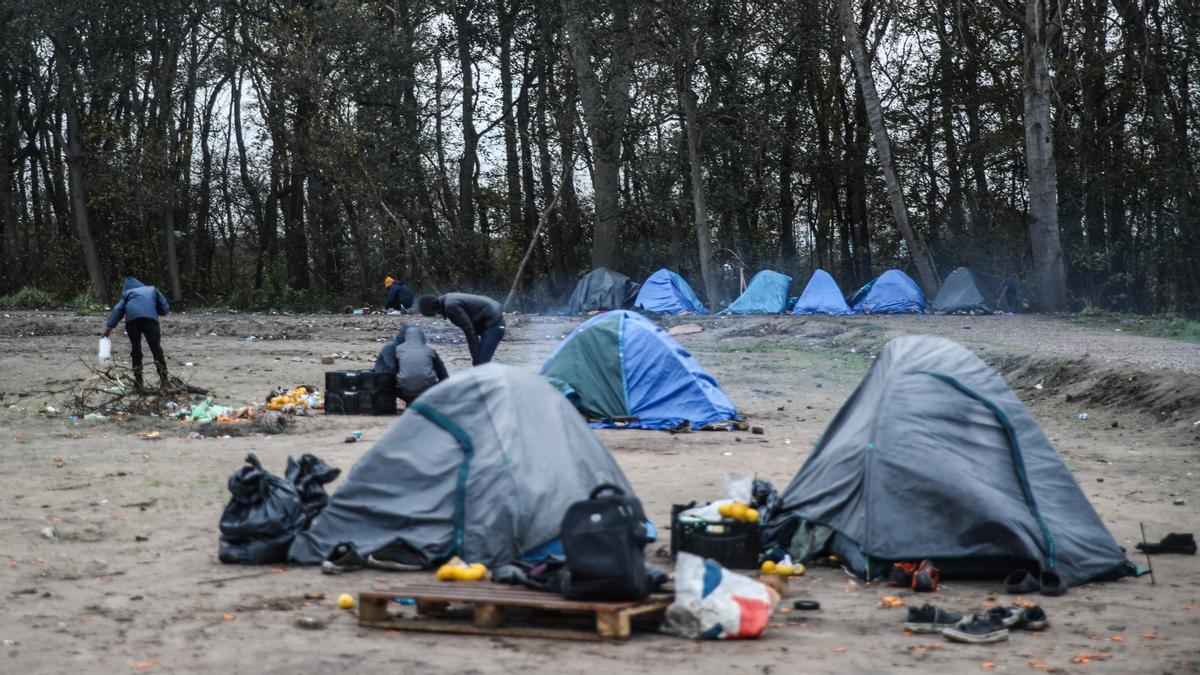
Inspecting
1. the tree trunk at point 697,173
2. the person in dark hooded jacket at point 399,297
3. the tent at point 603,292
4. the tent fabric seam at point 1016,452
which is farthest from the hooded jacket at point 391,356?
the tree trunk at point 697,173

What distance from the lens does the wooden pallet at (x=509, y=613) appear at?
6.32 metres

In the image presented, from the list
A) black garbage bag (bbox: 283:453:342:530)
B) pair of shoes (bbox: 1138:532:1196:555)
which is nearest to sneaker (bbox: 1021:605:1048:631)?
pair of shoes (bbox: 1138:532:1196:555)

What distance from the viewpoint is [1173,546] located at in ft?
27.3

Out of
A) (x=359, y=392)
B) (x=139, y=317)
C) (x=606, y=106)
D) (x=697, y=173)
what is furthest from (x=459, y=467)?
(x=606, y=106)

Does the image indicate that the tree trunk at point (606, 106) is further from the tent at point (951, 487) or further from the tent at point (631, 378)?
the tent at point (951, 487)

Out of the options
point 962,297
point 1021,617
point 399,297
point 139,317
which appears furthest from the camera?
point 399,297

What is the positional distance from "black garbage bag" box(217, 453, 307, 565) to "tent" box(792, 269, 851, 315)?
83.6ft

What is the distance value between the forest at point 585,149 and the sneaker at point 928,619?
24352 mm

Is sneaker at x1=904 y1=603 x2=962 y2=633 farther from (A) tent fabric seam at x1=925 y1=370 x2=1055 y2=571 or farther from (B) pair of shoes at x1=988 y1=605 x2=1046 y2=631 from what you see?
(A) tent fabric seam at x1=925 y1=370 x2=1055 y2=571

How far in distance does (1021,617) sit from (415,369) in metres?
10.1

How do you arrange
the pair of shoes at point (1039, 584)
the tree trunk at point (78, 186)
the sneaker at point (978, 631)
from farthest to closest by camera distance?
the tree trunk at point (78, 186)
the pair of shoes at point (1039, 584)
the sneaker at point (978, 631)

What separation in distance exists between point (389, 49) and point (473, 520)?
32.3m

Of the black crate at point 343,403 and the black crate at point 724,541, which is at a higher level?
the black crate at point 343,403

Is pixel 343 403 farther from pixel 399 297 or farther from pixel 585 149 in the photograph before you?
pixel 585 149
